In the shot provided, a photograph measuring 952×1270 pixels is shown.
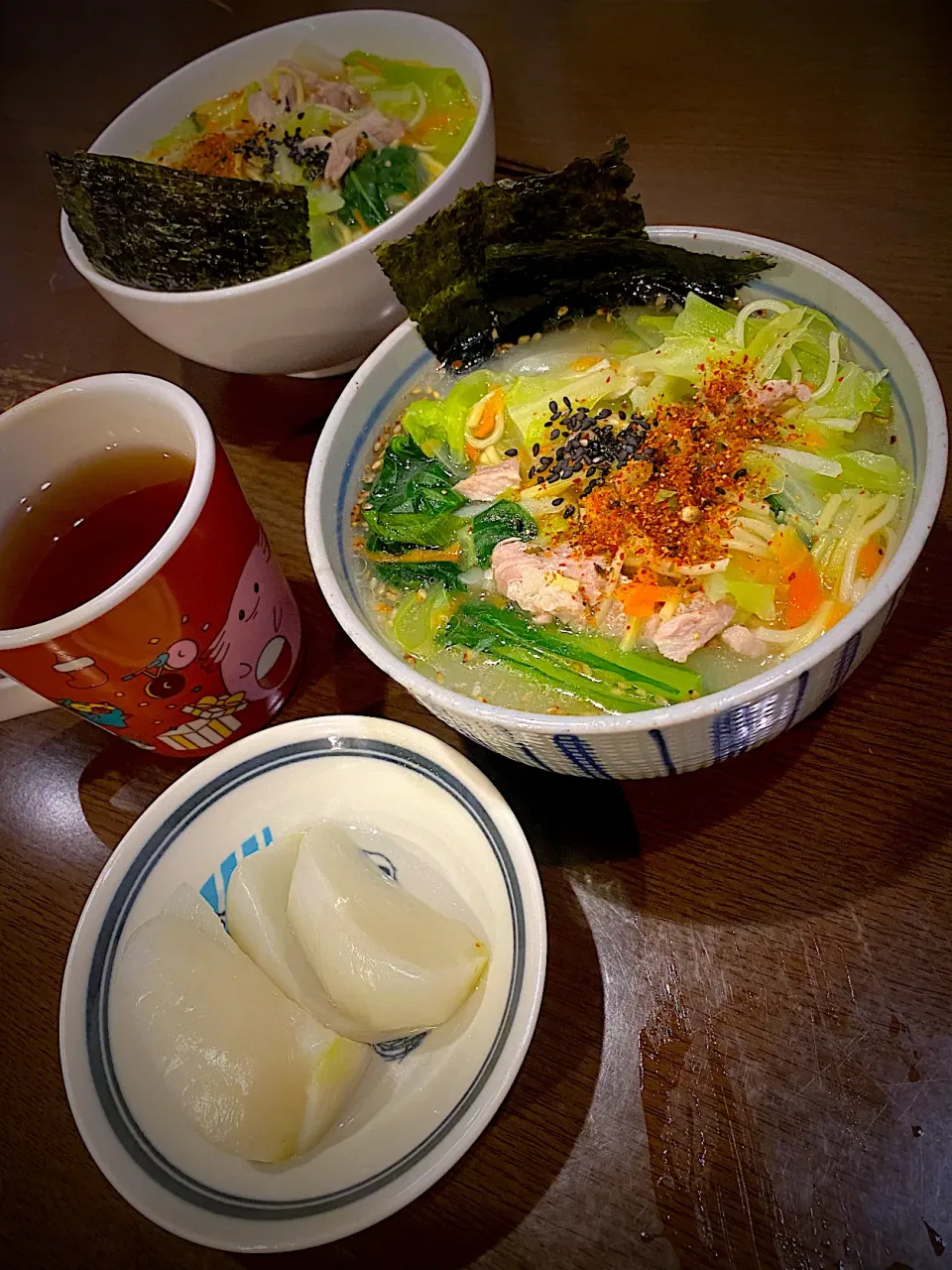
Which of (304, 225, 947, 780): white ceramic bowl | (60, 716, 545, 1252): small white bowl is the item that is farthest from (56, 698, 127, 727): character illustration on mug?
(304, 225, 947, 780): white ceramic bowl

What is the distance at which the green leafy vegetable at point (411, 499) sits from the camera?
4.17 ft

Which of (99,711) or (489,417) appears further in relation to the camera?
(489,417)

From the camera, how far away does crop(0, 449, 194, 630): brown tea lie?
4.24 ft

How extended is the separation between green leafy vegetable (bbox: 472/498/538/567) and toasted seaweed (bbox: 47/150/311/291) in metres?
0.58

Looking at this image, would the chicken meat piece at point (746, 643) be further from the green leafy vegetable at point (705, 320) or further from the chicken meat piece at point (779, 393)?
the green leafy vegetable at point (705, 320)

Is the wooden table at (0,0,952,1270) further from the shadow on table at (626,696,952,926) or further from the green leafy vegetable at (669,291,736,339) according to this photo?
the green leafy vegetable at (669,291,736,339)

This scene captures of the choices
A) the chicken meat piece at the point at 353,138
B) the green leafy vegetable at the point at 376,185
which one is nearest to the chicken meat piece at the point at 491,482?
the green leafy vegetable at the point at 376,185

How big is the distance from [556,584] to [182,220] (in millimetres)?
886

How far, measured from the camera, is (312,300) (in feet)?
4.77

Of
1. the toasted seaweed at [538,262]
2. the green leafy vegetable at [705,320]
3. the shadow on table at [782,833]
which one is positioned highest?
the toasted seaweed at [538,262]

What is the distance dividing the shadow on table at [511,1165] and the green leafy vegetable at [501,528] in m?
0.56

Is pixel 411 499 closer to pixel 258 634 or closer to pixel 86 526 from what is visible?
pixel 258 634

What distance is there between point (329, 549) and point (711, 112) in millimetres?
1472

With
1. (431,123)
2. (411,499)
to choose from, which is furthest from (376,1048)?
(431,123)
